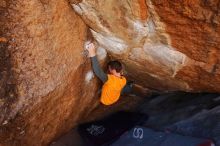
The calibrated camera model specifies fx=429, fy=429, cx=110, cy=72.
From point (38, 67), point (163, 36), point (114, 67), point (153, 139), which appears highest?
point (163, 36)

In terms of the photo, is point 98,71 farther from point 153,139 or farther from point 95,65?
point 153,139

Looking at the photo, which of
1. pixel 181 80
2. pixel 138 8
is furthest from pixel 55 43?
pixel 181 80

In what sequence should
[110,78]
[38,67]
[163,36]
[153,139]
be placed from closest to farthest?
[38,67], [163,36], [153,139], [110,78]

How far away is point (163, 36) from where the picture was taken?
157 inches

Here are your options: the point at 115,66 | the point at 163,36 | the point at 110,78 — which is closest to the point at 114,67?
the point at 115,66

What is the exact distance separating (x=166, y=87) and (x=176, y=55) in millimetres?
736

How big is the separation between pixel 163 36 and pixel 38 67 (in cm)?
119

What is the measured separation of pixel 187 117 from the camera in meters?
4.44

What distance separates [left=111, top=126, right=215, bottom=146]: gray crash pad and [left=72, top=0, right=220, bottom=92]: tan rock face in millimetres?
627

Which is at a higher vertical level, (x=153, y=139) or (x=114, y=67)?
(x=114, y=67)

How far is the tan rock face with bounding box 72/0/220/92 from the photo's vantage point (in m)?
→ 3.68

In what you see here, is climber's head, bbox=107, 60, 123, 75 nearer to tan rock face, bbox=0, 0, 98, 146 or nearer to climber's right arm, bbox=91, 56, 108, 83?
climber's right arm, bbox=91, 56, 108, 83

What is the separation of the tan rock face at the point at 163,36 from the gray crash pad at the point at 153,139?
2.06ft

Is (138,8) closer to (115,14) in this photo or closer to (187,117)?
(115,14)
